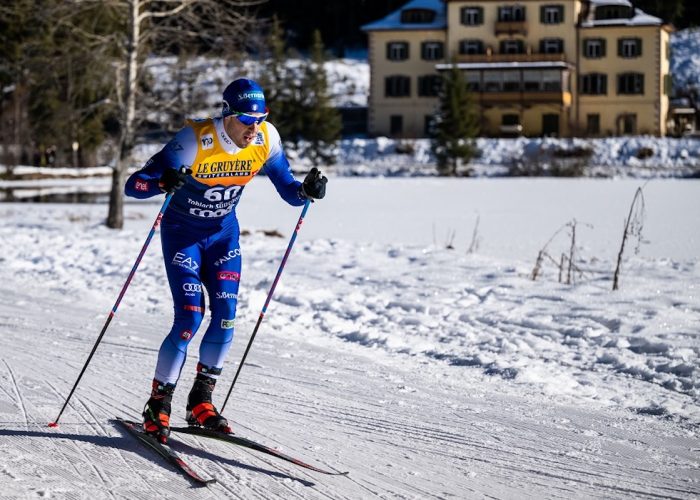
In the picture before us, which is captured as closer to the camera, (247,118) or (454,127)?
(247,118)

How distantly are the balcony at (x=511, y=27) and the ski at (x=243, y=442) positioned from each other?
5784 centimetres

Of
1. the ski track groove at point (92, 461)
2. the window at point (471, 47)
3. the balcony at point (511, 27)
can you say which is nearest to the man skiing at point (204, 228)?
the ski track groove at point (92, 461)

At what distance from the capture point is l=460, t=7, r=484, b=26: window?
61.8 metres

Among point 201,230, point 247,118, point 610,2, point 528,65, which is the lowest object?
point 201,230

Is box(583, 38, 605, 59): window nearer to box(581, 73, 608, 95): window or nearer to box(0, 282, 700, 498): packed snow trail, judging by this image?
box(581, 73, 608, 95): window

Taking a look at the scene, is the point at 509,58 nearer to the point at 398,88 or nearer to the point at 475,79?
the point at 475,79

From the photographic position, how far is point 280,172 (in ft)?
21.0

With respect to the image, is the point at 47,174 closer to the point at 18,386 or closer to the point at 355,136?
the point at 355,136

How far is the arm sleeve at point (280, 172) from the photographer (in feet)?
20.6

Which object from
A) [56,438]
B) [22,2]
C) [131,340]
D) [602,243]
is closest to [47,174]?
[22,2]

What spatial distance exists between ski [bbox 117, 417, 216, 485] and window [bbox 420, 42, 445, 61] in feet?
196

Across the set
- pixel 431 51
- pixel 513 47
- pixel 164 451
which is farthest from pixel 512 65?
pixel 164 451

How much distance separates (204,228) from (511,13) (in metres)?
58.1

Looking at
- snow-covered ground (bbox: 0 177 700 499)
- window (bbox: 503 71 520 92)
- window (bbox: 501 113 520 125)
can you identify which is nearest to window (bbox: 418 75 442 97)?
window (bbox: 503 71 520 92)
